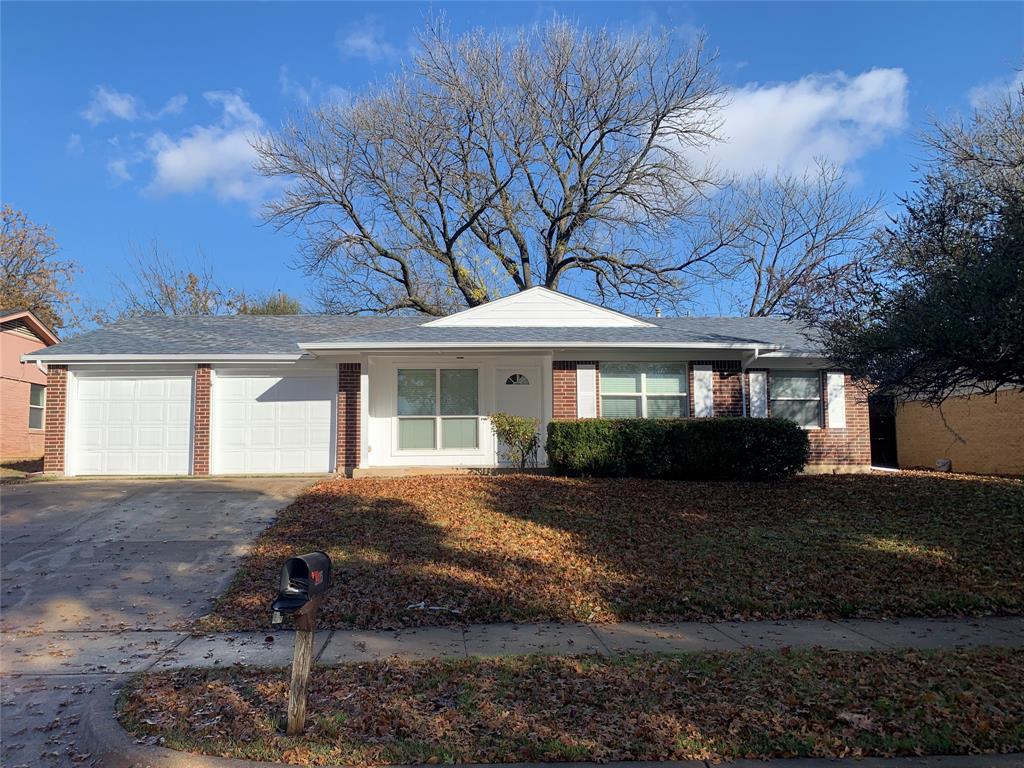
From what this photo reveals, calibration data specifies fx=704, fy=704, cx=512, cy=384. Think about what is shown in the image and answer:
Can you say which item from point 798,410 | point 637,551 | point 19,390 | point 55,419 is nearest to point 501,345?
point 637,551

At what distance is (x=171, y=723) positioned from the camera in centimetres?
427

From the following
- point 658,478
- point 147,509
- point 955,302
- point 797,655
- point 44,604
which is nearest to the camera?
point 797,655

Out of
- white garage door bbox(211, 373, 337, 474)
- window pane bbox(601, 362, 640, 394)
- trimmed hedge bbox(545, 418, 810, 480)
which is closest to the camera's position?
trimmed hedge bbox(545, 418, 810, 480)

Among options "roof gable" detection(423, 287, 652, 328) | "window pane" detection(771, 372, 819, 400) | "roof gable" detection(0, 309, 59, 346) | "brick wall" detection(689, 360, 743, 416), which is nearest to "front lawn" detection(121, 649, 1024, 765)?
"brick wall" detection(689, 360, 743, 416)

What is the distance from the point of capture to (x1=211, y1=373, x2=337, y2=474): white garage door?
48.6 feet

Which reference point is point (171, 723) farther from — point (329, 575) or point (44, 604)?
point (44, 604)

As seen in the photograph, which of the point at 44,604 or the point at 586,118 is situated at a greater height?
the point at 586,118

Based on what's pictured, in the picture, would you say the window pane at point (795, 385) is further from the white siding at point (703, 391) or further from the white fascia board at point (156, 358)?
the white fascia board at point (156, 358)

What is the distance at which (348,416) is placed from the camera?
14758 millimetres

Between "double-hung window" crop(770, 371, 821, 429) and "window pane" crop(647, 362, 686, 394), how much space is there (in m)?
2.13

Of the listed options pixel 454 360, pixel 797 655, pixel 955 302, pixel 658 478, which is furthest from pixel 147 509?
pixel 955 302

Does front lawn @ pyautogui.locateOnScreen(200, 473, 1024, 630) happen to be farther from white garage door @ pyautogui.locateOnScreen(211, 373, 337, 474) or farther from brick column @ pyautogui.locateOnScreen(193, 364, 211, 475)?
brick column @ pyautogui.locateOnScreen(193, 364, 211, 475)

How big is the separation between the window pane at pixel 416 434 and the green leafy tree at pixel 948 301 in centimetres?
816

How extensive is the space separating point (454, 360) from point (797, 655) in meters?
10.7
